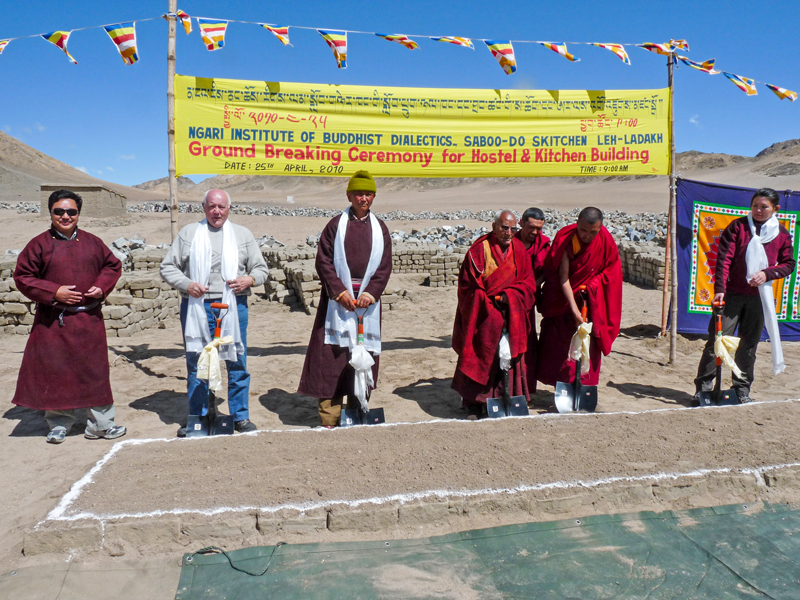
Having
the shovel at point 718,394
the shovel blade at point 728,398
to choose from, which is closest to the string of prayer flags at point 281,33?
the shovel at point 718,394

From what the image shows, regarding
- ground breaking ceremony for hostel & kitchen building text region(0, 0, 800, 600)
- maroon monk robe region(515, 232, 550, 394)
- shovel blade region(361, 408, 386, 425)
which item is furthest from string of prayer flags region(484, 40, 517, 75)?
shovel blade region(361, 408, 386, 425)

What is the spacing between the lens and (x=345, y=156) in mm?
6180

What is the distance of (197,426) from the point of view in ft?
13.8

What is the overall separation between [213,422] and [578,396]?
2.88 meters

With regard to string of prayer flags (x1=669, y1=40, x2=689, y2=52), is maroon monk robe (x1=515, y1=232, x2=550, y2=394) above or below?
below

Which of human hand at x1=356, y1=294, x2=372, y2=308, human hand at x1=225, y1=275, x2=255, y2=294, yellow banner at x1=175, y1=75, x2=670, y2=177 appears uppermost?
yellow banner at x1=175, y1=75, x2=670, y2=177

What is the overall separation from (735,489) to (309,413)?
10.5 ft

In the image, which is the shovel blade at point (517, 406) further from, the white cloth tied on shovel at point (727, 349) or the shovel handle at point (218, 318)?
the shovel handle at point (218, 318)

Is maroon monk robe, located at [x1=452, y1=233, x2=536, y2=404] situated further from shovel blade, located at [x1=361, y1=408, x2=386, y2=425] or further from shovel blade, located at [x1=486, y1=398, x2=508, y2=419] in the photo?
shovel blade, located at [x1=361, y1=408, x2=386, y2=425]

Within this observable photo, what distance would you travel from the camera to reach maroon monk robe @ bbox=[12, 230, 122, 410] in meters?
4.05

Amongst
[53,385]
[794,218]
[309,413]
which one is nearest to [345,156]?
[309,413]

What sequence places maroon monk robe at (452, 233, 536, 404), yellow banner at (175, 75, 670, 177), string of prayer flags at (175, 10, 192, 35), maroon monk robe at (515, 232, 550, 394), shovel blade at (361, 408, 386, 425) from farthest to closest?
yellow banner at (175, 75, 670, 177)
string of prayer flags at (175, 10, 192, 35)
maroon monk robe at (515, 232, 550, 394)
maroon monk robe at (452, 233, 536, 404)
shovel blade at (361, 408, 386, 425)

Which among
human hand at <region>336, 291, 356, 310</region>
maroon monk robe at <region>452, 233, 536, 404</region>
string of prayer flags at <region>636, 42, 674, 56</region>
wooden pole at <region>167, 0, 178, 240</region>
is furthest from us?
string of prayer flags at <region>636, 42, 674, 56</region>

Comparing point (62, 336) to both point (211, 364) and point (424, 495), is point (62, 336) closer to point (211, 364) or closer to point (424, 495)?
point (211, 364)
